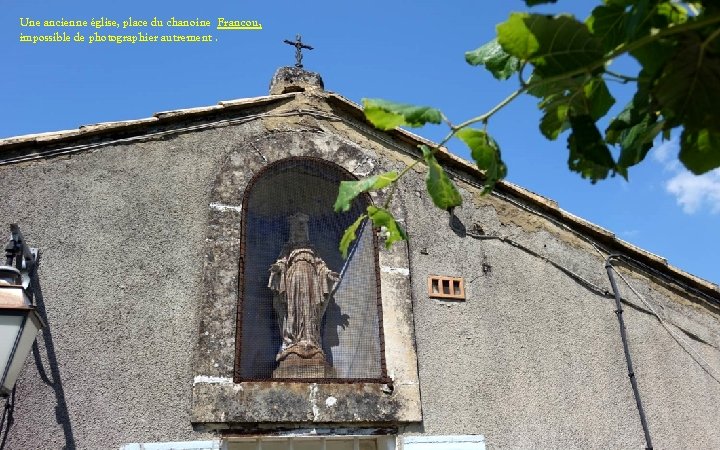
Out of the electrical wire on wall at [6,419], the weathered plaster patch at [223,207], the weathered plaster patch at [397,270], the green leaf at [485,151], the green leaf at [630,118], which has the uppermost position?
the weathered plaster patch at [223,207]

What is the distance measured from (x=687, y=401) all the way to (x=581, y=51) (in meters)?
5.37

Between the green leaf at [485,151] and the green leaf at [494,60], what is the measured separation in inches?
7.4

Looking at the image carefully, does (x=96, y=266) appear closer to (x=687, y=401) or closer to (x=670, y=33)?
(x=670, y=33)

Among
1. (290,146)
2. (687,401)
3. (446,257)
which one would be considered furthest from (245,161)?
(687,401)

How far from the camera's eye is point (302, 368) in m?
5.68

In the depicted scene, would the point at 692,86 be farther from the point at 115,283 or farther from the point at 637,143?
the point at 115,283

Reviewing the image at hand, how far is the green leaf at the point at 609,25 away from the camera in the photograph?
1889mm

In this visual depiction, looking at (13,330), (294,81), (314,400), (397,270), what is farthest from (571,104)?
(294,81)

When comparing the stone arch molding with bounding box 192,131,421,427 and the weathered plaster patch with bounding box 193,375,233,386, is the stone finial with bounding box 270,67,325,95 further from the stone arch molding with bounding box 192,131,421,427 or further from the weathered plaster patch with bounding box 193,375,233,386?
the weathered plaster patch with bounding box 193,375,233,386

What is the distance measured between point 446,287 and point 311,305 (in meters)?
1.20

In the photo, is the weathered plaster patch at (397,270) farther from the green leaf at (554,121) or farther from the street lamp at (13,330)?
the green leaf at (554,121)

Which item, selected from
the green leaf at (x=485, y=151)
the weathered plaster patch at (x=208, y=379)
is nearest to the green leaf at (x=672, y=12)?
the green leaf at (x=485, y=151)

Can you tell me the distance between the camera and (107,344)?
497 centimetres

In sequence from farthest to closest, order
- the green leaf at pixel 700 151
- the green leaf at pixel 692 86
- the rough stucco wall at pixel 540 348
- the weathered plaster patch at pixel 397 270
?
the weathered plaster patch at pixel 397 270 < the rough stucco wall at pixel 540 348 < the green leaf at pixel 700 151 < the green leaf at pixel 692 86
